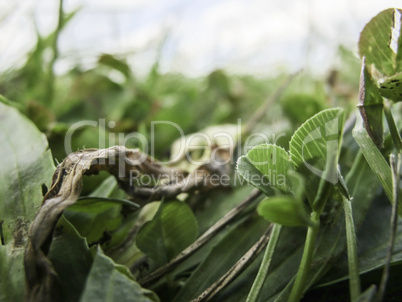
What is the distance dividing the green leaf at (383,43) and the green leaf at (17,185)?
0.30 metres

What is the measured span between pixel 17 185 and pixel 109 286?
0.14 m

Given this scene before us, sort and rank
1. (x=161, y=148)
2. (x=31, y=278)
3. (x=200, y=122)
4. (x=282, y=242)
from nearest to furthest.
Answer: (x=31, y=278)
(x=282, y=242)
(x=161, y=148)
(x=200, y=122)

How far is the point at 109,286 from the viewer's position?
26 centimetres

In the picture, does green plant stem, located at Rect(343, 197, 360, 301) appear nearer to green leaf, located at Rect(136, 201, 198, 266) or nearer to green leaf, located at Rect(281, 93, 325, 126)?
green leaf, located at Rect(136, 201, 198, 266)

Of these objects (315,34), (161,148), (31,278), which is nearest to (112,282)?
(31,278)

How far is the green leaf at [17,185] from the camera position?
294mm

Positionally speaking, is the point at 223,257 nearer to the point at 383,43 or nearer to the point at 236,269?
the point at 236,269

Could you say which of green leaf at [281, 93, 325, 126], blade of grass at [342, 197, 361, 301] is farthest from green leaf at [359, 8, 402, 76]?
green leaf at [281, 93, 325, 126]

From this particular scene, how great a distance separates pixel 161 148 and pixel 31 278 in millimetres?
392

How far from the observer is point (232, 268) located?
34cm

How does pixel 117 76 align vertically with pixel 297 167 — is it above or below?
above

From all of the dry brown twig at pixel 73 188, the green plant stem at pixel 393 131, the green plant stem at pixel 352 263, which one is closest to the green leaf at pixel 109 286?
the dry brown twig at pixel 73 188

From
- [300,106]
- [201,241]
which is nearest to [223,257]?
[201,241]

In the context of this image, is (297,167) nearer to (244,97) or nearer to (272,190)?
(272,190)
